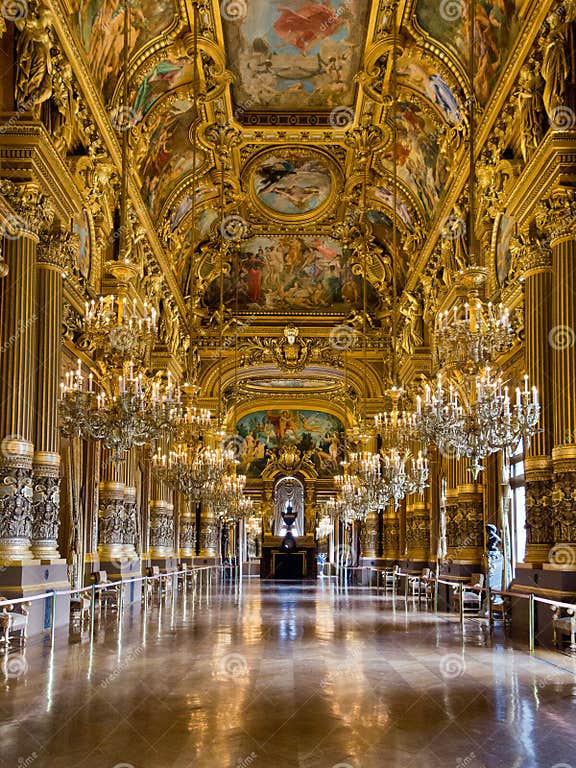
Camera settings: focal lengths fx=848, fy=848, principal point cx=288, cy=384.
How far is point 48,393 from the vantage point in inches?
542

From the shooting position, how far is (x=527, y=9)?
14.1 metres

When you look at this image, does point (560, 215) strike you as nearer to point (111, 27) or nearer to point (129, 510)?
point (111, 27)

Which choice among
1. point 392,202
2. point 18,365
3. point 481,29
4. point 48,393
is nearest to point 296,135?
point 392,202

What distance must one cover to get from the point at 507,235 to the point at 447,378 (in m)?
7.03

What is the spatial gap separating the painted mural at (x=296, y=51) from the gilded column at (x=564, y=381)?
330 inches

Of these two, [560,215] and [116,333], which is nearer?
[116,333]

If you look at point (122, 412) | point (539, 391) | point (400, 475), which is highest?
point (539, 391)

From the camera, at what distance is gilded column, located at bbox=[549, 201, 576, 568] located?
40.9ft

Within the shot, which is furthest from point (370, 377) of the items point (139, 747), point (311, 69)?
point (139, 747)

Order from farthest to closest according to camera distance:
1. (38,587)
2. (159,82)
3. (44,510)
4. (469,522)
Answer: (159,82), (469,522), (44,510), (38,587)

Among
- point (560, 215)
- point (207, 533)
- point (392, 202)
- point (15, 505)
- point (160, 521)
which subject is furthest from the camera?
point (207, 533)

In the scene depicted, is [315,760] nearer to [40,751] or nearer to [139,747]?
[139,747]

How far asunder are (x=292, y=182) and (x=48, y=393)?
51.9 ft

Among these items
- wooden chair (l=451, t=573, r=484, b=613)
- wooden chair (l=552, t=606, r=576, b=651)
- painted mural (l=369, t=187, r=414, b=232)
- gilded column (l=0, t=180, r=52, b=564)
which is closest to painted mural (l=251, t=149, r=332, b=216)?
painted mural (l=369, t=187, r=414, b=232)
